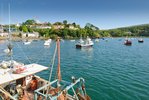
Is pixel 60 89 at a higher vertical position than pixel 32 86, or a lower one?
higher

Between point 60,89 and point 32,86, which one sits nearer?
point 60,89

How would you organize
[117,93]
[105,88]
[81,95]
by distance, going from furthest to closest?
[105,88]
[117,93]
[81,95]

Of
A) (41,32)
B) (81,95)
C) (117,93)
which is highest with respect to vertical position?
(41,32)

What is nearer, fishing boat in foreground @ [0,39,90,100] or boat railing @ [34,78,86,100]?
boat railing @ [34,78,86,100]

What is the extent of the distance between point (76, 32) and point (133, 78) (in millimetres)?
152285

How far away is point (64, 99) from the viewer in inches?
492

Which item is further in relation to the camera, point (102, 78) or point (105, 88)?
point (102, 78)

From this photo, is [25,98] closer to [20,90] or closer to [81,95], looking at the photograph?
[20,90]

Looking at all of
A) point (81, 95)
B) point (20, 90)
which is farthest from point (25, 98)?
point (81, 95)

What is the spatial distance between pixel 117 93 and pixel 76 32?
15884 cm

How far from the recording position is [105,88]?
883 inches

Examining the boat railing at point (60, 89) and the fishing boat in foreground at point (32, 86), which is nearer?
the boat railing at point (60, 89)

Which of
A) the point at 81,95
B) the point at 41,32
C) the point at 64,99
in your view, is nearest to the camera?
the point at 64,99

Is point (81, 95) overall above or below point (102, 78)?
Answer: above
